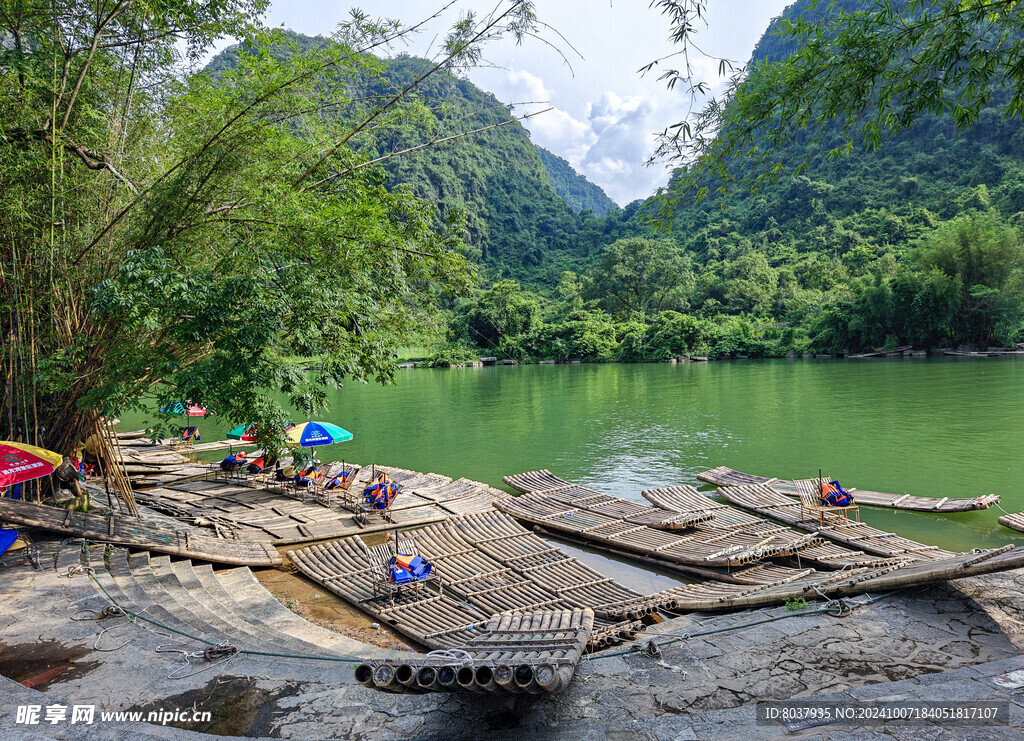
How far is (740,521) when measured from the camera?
1010 centimetres

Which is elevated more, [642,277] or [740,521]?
[642,277]

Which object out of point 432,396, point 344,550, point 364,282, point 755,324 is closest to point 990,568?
point 364,282

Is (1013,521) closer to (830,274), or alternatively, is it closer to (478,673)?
(478,673)

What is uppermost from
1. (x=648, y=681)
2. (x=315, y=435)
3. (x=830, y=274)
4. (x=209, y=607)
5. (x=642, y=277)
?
(x=642, y=277)

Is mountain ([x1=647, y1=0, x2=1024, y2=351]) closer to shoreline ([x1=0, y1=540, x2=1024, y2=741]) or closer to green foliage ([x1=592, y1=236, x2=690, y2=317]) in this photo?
green foliage ([x1=592, y1=236, x2=690, y2=317])

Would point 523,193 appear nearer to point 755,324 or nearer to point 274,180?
point 755,324

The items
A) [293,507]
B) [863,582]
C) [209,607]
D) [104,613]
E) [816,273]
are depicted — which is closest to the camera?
[104,613]

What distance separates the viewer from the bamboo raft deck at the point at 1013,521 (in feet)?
33.0

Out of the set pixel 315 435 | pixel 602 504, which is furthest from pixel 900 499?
pixel 315 435

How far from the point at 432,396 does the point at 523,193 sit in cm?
8562

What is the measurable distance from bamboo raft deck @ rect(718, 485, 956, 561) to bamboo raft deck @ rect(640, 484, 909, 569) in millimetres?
219

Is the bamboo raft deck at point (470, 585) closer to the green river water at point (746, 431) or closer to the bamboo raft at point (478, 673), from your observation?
the bamboo raft at point (478, 673)

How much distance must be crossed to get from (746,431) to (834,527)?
12.1m

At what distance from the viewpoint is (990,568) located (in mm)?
4500
